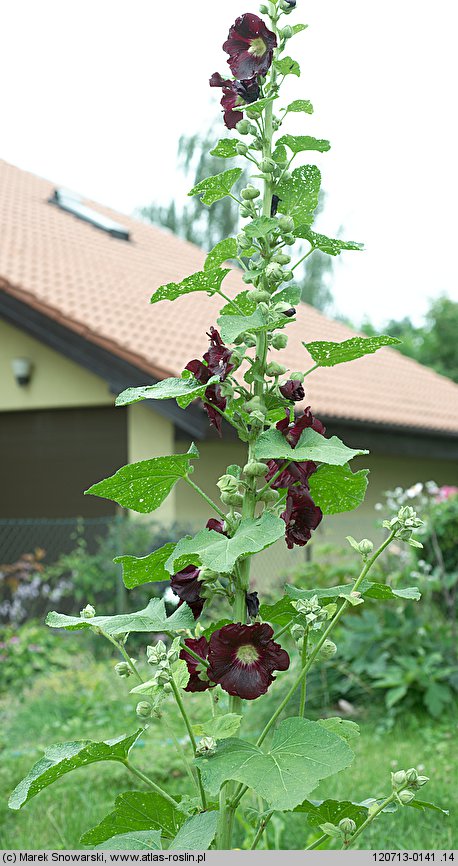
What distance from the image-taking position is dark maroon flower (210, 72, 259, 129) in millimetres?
1681

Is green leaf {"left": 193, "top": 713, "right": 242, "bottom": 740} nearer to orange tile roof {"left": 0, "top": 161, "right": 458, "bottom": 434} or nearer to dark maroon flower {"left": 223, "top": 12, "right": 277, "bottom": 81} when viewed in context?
dark maroon flower {"left": 223, "top": 12, "right": 277, "bottom": 81}

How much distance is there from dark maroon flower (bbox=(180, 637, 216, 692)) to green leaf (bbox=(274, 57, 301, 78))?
1.08 m

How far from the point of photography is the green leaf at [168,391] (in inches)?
59.7

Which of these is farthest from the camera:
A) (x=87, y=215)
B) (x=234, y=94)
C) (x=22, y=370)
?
(x=87, y=215)

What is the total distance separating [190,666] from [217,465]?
7493 millimetres

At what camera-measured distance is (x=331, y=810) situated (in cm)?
162

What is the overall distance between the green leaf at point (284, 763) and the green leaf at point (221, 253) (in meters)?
0.84

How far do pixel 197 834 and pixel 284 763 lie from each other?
0.69 feet

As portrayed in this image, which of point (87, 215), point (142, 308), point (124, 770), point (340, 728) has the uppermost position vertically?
point (340, 728)

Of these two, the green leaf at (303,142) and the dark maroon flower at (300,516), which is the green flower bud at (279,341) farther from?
the green leaf at (303,142)

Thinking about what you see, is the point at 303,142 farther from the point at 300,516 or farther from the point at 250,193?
the point at 300,516

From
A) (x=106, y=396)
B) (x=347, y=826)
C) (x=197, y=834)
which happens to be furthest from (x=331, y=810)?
(x=106, y=396)

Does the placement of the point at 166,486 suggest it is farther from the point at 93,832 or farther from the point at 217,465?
the point at 217,465
